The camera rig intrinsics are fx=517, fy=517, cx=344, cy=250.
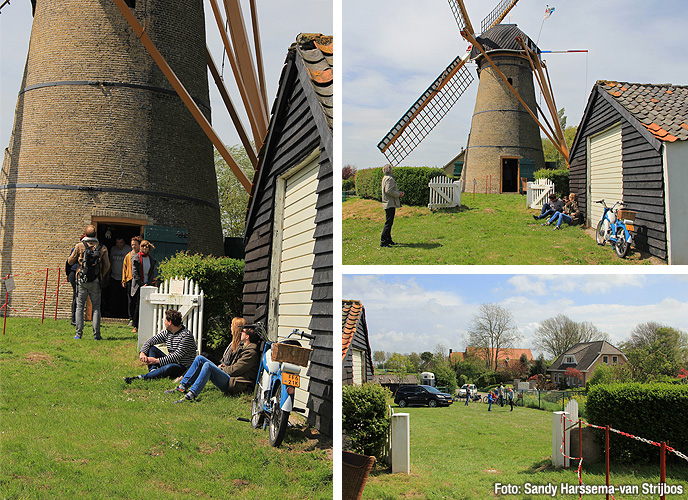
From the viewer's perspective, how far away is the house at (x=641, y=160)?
444cm

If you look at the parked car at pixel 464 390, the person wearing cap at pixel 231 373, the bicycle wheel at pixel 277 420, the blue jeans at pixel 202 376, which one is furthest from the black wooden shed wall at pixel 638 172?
the blue jeans at pixel 202 376

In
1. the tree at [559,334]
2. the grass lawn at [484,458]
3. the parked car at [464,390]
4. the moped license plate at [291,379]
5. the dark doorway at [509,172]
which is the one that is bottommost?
the grass lawn at [484,458]

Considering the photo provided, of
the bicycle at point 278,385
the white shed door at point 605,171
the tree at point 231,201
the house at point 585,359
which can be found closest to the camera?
the bicycle at point 278,385

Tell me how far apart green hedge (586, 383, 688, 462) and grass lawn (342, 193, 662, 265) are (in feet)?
5.03

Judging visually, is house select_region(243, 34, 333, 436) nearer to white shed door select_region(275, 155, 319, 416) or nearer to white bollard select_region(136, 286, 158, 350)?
white shed door select_region(275, 155, 319, 416)

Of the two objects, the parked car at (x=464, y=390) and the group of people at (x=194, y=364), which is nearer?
the parked car at (x=464, y=390)

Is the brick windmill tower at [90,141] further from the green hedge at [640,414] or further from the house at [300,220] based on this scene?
the green hedge at [640,414]

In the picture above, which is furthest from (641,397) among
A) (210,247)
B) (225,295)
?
(210,247)

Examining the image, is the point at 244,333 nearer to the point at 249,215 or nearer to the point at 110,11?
the point at 249,215

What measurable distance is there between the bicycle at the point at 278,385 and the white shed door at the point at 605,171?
3.78 m

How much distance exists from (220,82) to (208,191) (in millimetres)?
3738

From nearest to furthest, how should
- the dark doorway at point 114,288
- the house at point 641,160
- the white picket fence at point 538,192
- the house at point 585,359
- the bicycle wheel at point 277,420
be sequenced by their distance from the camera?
1. the house at point 641,160
2. the bicycle wheel at point 277,420
3. the house at point 585,359
4. the white picket fence at point 538,192
5. the dark doorway at point 114,288

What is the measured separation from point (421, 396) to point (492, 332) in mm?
927

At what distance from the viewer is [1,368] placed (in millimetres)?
7121
